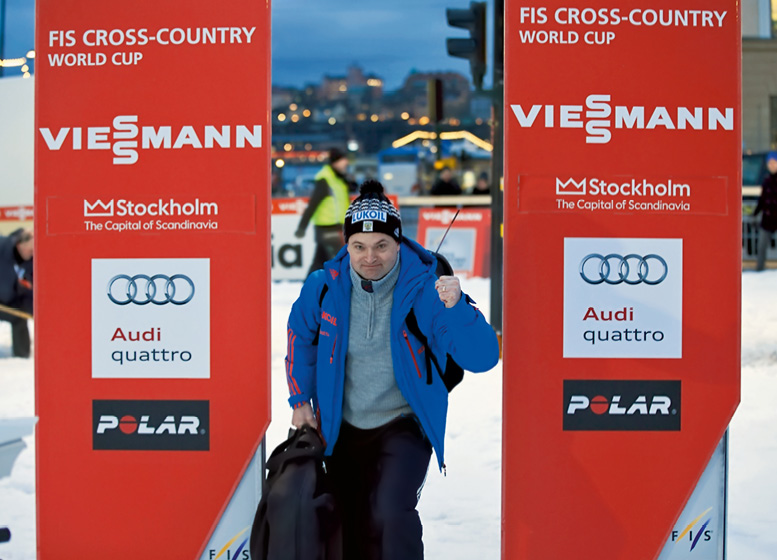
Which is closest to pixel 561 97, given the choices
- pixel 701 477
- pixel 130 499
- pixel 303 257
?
pixel 701 477

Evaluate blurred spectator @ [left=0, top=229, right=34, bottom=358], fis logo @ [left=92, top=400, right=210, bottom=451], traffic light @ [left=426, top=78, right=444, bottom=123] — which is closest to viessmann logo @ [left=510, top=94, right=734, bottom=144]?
fis logo @ [left=92, top=400, right=210, bottom=451]

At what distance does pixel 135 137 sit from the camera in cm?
314

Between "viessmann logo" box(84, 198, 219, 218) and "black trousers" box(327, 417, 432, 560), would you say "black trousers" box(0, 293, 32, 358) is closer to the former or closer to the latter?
"viessmann logo" box(84, 198, 219, 218)

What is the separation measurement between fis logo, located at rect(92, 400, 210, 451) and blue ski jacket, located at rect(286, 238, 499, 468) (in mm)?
437

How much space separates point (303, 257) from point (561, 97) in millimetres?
10271

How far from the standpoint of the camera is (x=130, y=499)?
3238 mm

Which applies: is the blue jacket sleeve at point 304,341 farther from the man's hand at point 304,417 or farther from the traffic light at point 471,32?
the traffic light at point 471,32

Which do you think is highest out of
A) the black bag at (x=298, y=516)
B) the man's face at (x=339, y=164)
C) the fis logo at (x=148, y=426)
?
the man's face at (x=339, y=164)

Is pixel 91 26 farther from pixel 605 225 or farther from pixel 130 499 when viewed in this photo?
pixel 605 225

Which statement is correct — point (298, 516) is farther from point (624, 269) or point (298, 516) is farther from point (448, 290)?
point (624, 269)

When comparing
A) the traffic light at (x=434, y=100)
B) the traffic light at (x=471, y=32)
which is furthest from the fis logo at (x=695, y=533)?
the traffic light at (x=434, y=100)

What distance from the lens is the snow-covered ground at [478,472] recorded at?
3918mm

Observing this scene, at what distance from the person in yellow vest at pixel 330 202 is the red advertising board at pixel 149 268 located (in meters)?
5.44

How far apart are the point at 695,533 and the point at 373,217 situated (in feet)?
5.20
